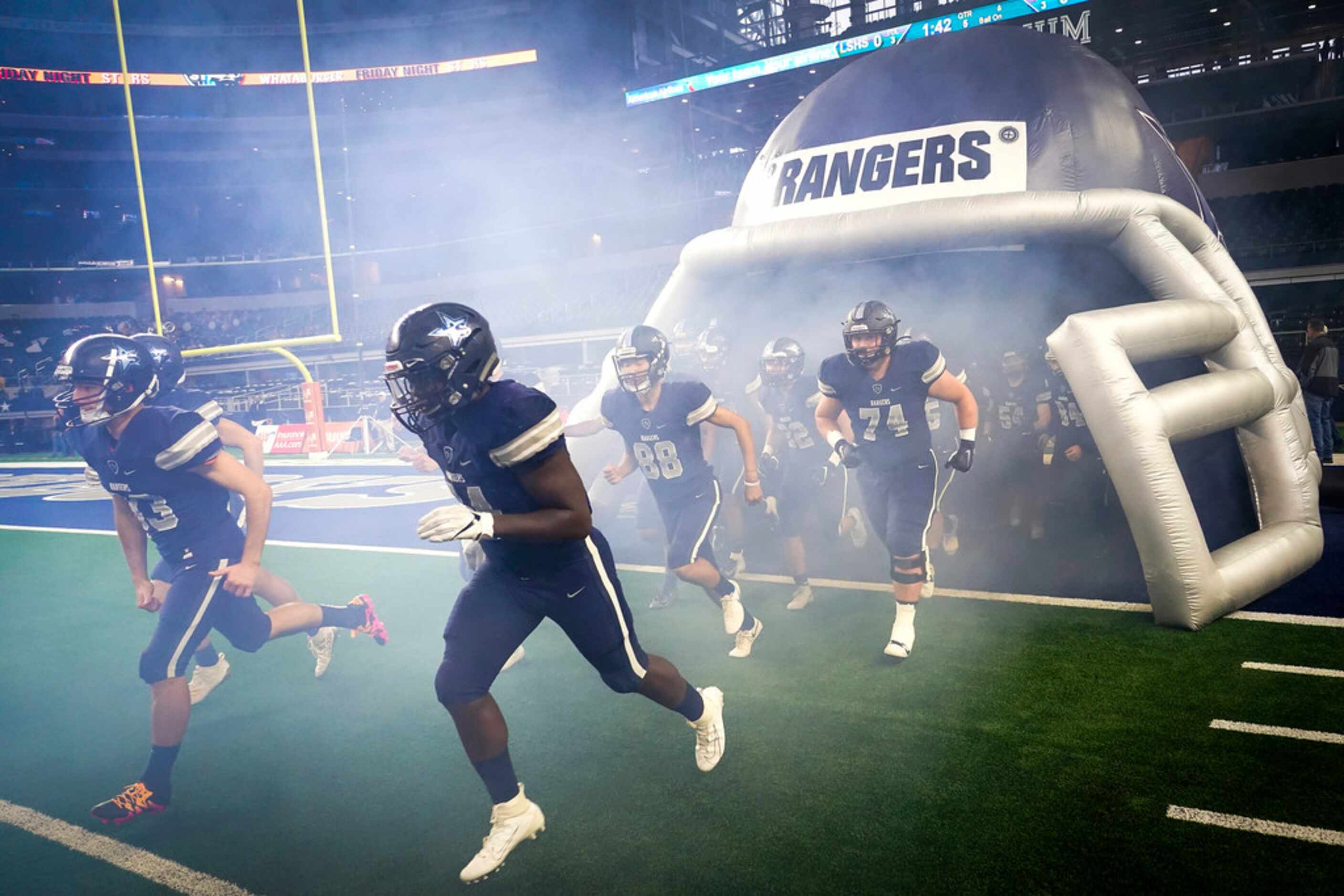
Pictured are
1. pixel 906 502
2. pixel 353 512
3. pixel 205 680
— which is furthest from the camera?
pixel 353 512

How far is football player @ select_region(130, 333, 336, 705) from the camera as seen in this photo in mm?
A: 5203

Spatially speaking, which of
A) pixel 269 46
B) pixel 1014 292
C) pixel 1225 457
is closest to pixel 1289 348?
pixel 1014 292

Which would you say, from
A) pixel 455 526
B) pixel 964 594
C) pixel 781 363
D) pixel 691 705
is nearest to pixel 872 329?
pixel 781 363

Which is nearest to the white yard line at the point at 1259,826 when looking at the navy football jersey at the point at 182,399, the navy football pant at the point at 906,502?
the navy football pant at the point at 906,502

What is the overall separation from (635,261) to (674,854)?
95.8 ft

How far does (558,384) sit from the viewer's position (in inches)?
827

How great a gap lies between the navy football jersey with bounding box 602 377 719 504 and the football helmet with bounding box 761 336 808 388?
1.54 meters

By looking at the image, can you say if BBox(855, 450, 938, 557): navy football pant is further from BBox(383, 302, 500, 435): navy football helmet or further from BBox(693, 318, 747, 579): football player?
BBox(383, 302, 500, 435): navy football helmet

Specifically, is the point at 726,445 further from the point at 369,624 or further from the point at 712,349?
the point at 369,624

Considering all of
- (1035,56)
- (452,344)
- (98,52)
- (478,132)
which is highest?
(98,52)

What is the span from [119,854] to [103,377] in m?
2.10

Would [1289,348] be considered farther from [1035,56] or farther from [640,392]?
[640,392]

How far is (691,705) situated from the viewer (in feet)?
12.3

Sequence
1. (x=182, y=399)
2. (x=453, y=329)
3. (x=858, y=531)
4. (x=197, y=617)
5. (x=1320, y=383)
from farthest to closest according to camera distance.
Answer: (x=1320, y=383) < (x=858, y=531) < (x=182, y=399) < (x=197, y=617) < (x=453, y=329)
